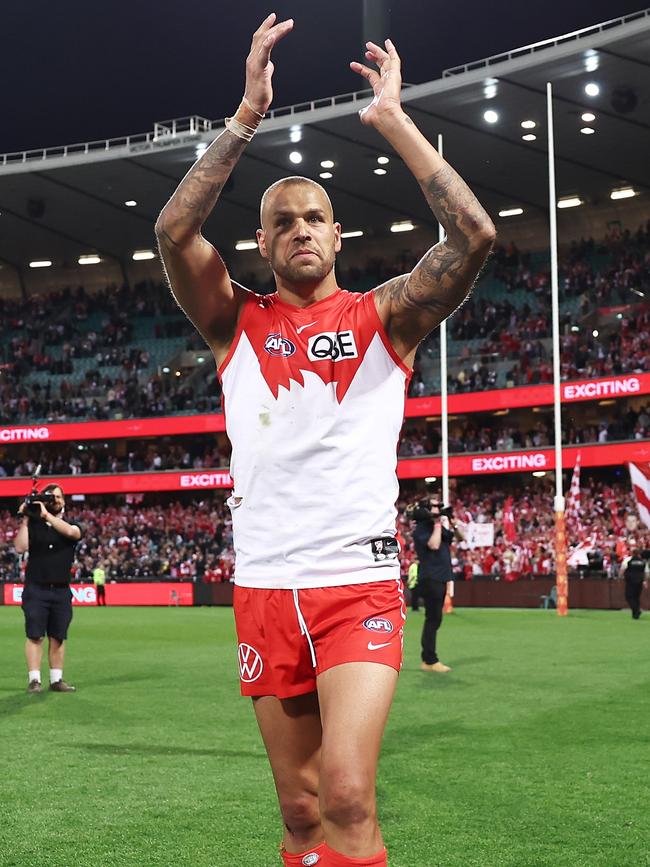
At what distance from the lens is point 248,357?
157 inches

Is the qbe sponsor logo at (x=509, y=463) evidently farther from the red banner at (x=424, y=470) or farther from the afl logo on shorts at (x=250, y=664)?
the afl logo on shorts at (x=250, y=664)

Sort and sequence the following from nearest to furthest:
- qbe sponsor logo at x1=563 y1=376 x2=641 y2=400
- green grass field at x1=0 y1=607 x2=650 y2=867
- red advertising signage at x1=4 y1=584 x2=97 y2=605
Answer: green grass field at x1=0 y1=607 x2=650 y2=867 < qbe sponsor logo at x1=563 y1=376 x2=641 y2=400 < red advertising signage at x1=4 y1=584 x2=97 y2=605

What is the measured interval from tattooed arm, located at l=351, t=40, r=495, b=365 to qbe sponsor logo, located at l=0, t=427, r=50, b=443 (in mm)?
50153

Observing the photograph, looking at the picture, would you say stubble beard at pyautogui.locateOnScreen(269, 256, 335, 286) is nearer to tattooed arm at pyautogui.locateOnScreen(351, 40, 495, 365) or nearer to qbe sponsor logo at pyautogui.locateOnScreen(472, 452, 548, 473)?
tattooed arm at pyautogui.locateOnScreen(351, 40, 495, 365)

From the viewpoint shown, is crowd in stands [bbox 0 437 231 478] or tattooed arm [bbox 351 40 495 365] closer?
tattooed arm [bbox 351 40 495 365]

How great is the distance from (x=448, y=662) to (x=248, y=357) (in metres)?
12.6

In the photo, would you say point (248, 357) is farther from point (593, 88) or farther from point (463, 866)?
point (593, 88)

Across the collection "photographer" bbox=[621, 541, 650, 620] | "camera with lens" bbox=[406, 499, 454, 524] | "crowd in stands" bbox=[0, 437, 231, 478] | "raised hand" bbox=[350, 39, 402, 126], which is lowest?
"photographer" bbox=[621, 541, 650, 620]

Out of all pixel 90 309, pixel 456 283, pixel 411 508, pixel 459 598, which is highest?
pixel 90 309

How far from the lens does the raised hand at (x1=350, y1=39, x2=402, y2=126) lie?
3.69 m

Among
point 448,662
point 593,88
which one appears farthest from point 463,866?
point 593,88

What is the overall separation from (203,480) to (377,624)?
150ft

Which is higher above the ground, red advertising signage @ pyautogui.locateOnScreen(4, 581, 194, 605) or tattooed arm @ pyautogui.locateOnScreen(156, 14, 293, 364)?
tattooed arm @ pyautogui.locateOnScreen(156, 14, 293, 364)

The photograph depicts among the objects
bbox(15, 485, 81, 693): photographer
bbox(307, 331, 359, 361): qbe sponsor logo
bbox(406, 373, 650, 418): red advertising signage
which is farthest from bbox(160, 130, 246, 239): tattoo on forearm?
bbox(406, 373, 650, 418): red advertising signage
